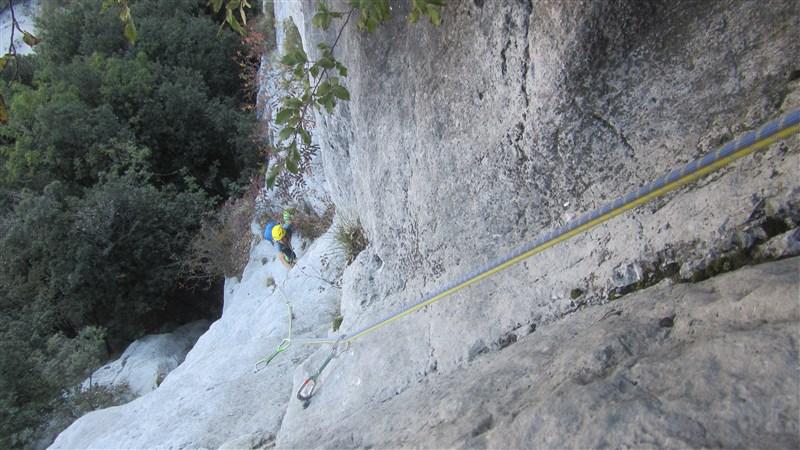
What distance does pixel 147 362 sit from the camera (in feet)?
36.0

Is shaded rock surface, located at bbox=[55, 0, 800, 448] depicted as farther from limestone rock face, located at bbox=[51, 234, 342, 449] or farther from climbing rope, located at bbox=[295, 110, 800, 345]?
limestone rock face, located at bbox=[51, 234, 342, 449]

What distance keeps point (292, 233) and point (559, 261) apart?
6545 mm

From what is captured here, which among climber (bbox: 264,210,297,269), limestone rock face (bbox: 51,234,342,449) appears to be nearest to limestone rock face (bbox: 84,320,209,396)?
limestone rock face (bbox: 51,234,342,449)

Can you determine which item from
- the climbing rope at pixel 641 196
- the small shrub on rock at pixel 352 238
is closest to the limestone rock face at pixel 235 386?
the small shrub on rock at pixel 352 238

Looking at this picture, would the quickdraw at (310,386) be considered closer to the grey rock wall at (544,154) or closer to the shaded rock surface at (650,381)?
the grey rock wall at (544,154)

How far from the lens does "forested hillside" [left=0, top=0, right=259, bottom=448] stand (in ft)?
37.6

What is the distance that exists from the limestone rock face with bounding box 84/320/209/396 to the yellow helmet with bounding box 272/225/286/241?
3.61 metres

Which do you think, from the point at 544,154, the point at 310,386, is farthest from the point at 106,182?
the point at 544,154

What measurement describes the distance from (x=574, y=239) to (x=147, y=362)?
1036 cm

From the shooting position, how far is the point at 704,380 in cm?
147

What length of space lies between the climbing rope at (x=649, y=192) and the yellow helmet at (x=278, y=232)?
5114mm

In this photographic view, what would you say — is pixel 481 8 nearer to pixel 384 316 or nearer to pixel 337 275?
pixel 384 316

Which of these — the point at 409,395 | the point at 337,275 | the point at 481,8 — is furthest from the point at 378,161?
the point at 337,275

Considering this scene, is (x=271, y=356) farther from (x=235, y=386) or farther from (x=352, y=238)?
(x=352, y=238)
